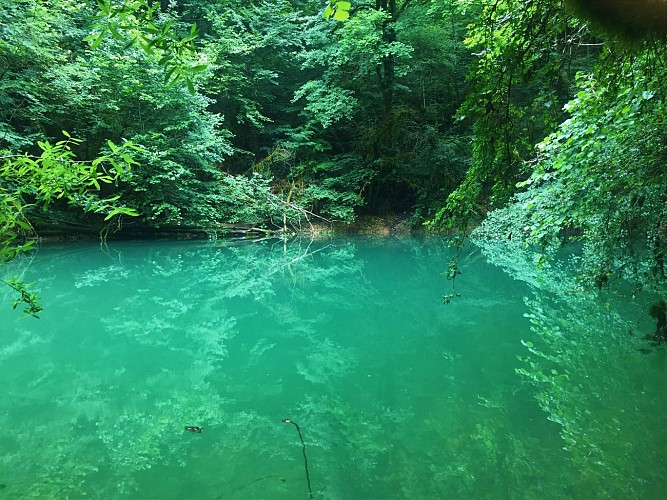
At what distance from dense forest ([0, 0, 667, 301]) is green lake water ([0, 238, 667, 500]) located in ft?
4.12

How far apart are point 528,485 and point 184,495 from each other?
2.18 metres

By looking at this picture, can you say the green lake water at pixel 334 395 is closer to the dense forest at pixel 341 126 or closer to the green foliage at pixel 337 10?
the dense forest at pixel 341 126

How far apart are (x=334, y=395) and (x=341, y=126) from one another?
Answer: 14.1 metres

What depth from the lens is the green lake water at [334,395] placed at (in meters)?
2.79

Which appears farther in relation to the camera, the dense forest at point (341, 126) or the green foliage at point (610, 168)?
the green foliage at point (610, 168)

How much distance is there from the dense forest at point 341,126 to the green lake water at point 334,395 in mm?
1257

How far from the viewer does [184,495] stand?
8.64 feet

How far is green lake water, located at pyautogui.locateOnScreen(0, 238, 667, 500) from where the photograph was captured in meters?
2.79

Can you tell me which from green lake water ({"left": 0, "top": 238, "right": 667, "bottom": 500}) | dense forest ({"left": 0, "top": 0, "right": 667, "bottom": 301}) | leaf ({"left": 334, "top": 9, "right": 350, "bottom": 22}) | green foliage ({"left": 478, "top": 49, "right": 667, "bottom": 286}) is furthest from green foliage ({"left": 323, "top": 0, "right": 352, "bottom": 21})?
green lake water ({"left": 0, "top": 238, "right": 667, "bottom": 500})

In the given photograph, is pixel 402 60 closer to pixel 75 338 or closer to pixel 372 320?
pixel 372 320

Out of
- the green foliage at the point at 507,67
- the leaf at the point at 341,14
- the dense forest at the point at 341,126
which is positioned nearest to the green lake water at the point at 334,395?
the dense forest at the point at 341,126

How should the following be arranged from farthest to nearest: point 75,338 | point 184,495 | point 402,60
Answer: point 402,60, point 75,338, point 184,495

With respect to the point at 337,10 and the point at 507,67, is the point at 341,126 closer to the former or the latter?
the point at 507,67

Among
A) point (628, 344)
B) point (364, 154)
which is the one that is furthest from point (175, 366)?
point (364, 154)
